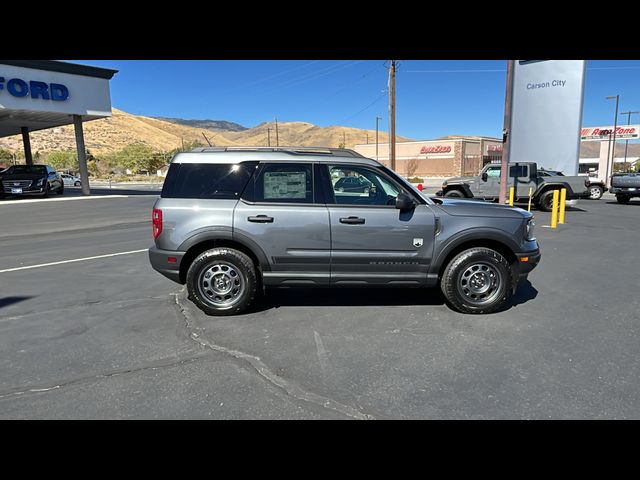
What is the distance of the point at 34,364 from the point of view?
3338 mm

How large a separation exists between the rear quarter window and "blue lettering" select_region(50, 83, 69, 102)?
72.5 ft

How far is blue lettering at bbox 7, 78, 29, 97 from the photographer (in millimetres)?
19250

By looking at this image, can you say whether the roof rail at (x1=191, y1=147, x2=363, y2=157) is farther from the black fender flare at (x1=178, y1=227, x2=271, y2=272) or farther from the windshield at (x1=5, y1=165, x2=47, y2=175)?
the windshield at (x1=5, y1=165, x2=47, y2=175)

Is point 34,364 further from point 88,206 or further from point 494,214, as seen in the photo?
point 88,206

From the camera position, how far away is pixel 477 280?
443 cm

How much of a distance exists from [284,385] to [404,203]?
2336mm

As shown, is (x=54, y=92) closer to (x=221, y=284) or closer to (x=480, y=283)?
(x=221, y=284)

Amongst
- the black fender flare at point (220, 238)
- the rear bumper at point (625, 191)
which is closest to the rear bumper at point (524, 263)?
the black fender flare at point (220, 238)

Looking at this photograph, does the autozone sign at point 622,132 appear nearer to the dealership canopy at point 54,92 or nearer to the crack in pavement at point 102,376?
the dealership canopy at point 54,92

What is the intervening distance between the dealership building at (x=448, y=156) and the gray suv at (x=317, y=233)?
54.6 metres

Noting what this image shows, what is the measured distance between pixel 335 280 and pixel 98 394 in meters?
2.52

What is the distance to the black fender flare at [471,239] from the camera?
4.33m

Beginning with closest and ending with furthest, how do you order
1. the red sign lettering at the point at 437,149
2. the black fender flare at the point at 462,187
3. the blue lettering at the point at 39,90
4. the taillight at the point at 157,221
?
the taillight at the point at 157,221, the black fender flare at the point at 462,187, the blue lettering at the point at 39,90, the red sign lettering at the point at 437,149

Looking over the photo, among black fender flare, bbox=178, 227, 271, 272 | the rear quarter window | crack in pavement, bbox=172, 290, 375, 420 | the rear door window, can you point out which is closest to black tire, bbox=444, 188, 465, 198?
the rear door window
